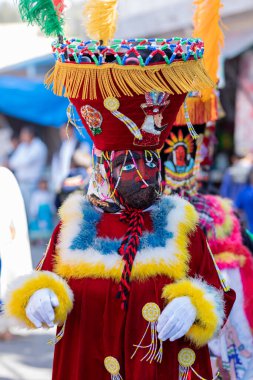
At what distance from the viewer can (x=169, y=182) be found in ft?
14.8

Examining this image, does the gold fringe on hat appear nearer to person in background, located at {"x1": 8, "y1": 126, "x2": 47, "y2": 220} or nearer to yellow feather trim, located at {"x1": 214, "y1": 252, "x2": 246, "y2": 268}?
yellow feather trim, located at {"x1": 214, "y1": 252, "x2": 246, "y2": 268}

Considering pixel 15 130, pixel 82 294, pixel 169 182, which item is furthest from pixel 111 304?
pixel 15 130

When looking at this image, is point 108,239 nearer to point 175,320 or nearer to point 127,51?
point 175,320

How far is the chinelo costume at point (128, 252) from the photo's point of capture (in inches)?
124

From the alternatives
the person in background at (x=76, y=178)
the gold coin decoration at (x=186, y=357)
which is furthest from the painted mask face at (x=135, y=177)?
the person in background at (x=76, y=178)

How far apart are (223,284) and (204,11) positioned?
155 centimetres

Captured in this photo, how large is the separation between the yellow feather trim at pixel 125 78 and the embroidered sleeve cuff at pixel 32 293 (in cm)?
76

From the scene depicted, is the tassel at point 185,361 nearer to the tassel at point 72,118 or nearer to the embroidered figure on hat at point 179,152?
the tassel at point 72,118

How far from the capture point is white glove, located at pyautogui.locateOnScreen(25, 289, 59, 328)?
314 cm

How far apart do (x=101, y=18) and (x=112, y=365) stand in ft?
5.08

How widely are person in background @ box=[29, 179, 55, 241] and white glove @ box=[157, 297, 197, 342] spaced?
8.69m

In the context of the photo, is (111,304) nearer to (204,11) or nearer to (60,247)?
(60,247)

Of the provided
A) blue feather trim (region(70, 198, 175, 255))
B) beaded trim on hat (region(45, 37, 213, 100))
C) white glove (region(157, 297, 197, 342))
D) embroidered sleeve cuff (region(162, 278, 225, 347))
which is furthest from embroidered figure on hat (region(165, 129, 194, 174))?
white glove (region(157, 297, 197, 342))

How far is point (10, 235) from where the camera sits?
15.3ft
